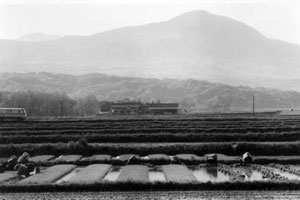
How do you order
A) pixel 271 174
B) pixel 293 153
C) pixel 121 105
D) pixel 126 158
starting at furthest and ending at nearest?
pixel 121 105 < pixel 293 153 < pixel 126 158 < pixel 271 174

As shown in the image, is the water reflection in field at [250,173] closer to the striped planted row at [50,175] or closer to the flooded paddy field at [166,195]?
the flooded paddy field at [166,195]

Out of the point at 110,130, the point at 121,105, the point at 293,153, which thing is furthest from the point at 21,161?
the point at 121,105

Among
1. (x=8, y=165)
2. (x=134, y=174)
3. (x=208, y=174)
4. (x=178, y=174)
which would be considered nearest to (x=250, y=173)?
(x=208, y=174)

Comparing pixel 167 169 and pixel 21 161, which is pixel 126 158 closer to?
pixel 167 169

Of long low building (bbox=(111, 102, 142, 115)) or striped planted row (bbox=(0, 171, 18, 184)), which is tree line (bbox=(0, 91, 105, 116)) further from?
striped planted row (bbox=(0, 171, 18, 184))

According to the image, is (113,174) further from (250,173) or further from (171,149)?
(171,149)

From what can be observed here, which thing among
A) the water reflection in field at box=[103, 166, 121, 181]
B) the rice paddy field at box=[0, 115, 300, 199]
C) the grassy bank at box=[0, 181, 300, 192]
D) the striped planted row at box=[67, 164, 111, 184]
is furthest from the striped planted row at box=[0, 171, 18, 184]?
the water reflection in field at box=[103, 166, 121, 181]

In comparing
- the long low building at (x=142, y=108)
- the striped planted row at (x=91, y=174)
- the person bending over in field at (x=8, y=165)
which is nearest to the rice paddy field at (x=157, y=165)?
the striped planted row at (x=91, y=174)
